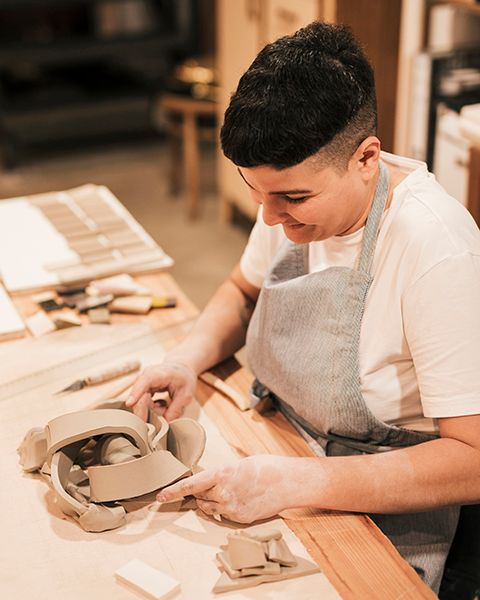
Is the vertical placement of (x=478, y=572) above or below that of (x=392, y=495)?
below

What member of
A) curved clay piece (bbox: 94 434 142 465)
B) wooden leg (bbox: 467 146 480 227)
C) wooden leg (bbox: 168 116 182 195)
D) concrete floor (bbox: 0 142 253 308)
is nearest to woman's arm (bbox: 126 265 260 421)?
curved clay piece (bbox: 94 434 142 465)

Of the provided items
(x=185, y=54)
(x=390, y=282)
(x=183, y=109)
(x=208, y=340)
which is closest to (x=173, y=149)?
(x=183, y=109)

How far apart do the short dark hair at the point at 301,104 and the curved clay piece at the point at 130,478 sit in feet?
1.39

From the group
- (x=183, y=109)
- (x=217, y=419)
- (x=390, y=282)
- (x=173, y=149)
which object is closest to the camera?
(x=390, y=282)

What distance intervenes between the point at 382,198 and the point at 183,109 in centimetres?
301

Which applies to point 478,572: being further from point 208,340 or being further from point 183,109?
point 183,109

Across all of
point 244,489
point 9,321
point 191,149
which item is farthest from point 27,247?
point 191,149

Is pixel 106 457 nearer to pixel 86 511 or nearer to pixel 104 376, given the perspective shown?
pixel 86 511

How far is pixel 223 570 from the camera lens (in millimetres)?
1086

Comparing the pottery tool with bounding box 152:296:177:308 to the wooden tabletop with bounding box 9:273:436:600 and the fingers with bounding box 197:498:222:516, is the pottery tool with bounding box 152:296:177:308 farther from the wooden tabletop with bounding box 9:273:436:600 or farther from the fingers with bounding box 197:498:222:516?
the fingers with bounding box 197:498:222:516

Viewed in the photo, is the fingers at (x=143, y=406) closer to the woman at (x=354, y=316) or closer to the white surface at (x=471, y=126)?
the woman at (x=354, y=316)

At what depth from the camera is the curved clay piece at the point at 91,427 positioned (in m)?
1.21

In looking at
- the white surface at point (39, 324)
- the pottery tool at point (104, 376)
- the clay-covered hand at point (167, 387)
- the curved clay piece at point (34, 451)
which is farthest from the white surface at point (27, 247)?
the curved clay piece at point (34, 451)

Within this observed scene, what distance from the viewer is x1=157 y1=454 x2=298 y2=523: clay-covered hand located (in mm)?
1152
